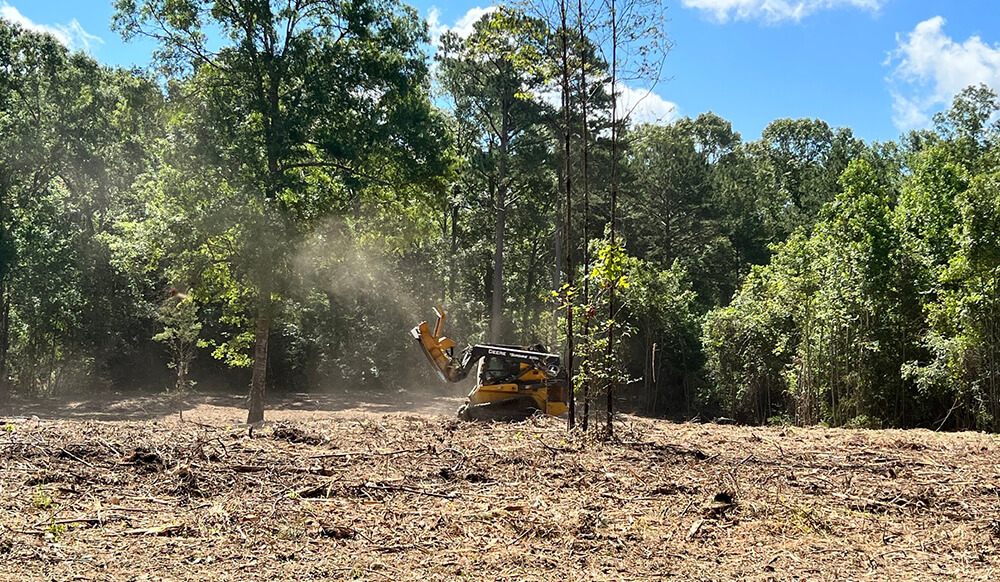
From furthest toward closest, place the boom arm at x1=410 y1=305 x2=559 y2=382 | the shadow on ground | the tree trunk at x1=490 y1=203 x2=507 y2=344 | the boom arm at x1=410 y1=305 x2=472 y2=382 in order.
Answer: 1. the tree trunk at x1=490 y1=203 x2=507 y2=344
2. the shadow on ground
3. the boom arm at x1=410 y1=305 x2=472 y2=382
4. the boom arm at x1=410 y1=305 x2=559 y2=382

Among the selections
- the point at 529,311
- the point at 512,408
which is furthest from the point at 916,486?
the point at 529,311

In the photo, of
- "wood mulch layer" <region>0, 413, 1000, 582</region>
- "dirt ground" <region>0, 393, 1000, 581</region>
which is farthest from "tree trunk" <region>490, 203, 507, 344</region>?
"wood mulch layer" <region>0, 413, 1000, 582</region>

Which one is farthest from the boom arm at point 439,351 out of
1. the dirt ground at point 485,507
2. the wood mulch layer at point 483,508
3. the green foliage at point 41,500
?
the green foliage at point 41,500

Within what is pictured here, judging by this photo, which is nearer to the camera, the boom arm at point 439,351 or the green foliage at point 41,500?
the green foliage at point 41,500

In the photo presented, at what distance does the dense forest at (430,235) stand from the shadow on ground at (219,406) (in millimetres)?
1647

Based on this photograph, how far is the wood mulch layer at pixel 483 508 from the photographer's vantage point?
16.6ft

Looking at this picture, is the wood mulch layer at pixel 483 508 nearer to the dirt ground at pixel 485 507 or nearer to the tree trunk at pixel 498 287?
the dirt ground at pixel 485 507

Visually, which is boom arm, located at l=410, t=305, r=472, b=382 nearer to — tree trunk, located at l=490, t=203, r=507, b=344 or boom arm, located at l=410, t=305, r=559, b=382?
boom arm, located at l=410, t=305, r=559, b=382

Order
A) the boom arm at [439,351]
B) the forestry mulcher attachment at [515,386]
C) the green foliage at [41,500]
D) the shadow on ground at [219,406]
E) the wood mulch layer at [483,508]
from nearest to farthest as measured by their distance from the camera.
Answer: the wood mulch layer at [483,508] < the green foliage at [41,500] < the forestry mulcher attachment at [515,386] < the boom arm at [439,351] < the shadow on ground at [219,406]

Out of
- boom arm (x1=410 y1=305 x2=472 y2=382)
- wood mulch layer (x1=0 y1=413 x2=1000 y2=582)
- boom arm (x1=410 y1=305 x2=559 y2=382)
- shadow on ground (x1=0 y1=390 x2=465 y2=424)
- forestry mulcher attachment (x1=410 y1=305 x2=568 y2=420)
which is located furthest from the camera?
shadow on ground (x1=0 y1=390 x2=465 y2=424)

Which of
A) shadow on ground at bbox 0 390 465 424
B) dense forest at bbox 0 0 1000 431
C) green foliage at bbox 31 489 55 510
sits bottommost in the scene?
green foliage at bbox 31 489 55 510

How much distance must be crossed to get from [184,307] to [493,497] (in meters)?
13.6

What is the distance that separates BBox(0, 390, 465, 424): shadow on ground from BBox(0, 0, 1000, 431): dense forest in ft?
5.40

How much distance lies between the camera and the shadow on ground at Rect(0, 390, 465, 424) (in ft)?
68.8
